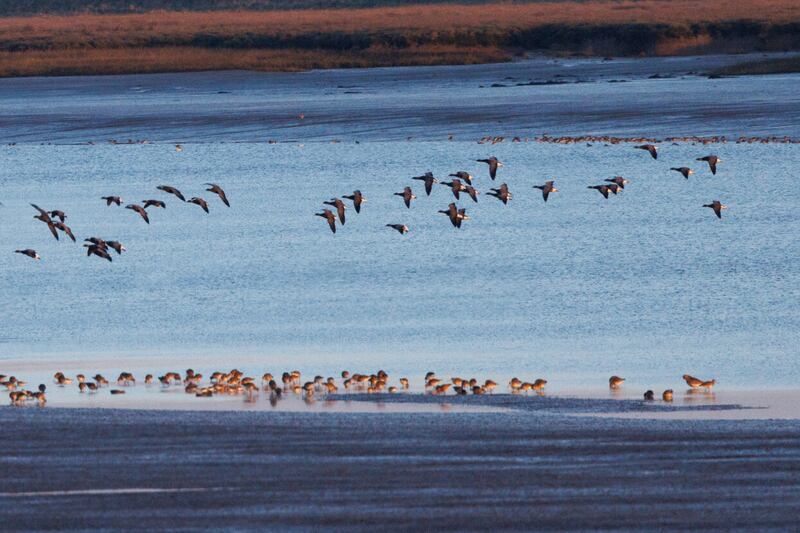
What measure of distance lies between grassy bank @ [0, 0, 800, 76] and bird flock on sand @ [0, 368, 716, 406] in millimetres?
68793

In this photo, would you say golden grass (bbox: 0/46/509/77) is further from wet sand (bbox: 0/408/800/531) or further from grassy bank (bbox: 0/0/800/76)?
wet sand (bbox: 0/408/800/531)

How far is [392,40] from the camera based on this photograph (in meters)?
95.6

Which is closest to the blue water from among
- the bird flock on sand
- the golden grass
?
the bird flock on sand

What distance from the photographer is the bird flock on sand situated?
1806 centimetres

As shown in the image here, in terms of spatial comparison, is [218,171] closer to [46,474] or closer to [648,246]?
[648,246]

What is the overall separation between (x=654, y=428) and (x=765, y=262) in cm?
1246

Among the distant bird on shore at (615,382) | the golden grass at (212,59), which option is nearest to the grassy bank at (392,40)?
the golden grass at (212,59)

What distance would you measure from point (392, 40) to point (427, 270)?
6830 cm

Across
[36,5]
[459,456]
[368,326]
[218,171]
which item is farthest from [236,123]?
[36,5]

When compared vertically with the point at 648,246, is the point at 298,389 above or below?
below

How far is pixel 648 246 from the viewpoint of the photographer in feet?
102

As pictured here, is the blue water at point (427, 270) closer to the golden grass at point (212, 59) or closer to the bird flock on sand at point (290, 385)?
the bird flock on sand at point (290, 385)

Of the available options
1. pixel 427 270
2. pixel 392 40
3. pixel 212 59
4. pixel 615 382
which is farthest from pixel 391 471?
pixel 392 40

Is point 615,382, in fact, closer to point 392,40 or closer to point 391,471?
point 391,471
